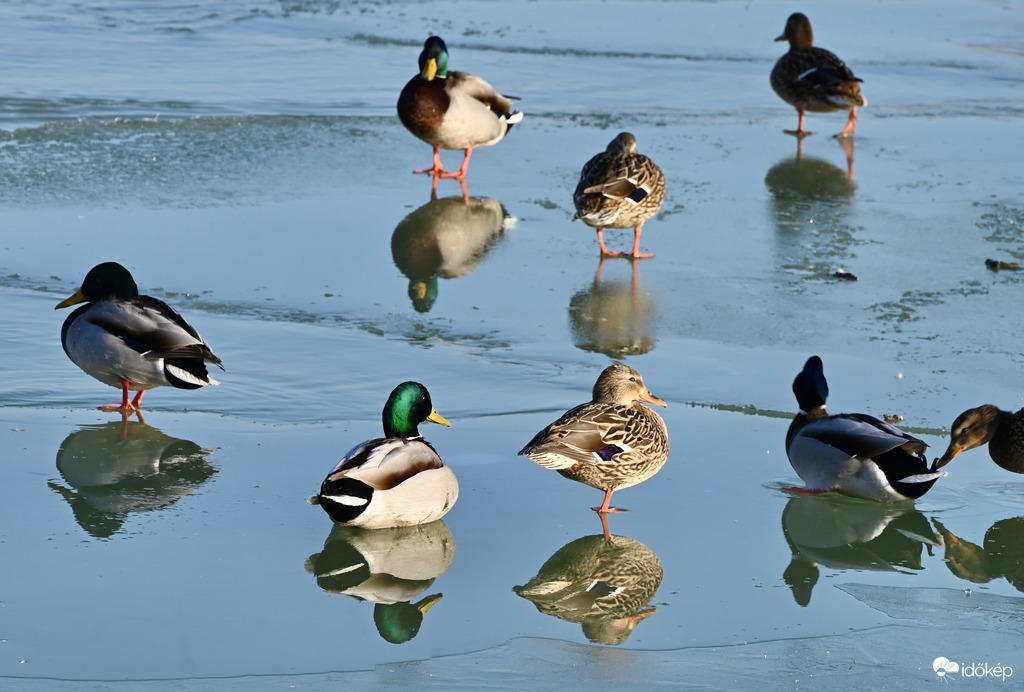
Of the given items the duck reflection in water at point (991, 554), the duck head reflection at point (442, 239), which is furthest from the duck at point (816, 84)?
the duck reflection in water at point (991, 554)

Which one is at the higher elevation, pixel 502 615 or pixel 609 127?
pixel 609 127

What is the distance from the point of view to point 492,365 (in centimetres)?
639

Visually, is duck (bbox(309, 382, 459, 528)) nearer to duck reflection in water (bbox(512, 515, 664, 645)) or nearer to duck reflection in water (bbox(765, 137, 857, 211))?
duck reflection in water (bbox(512, 515, 664, 645))

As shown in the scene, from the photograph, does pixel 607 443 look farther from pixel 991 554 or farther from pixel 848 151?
pixel 848 151

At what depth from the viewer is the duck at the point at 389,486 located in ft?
14.8

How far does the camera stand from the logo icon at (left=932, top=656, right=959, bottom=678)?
3.76 meters

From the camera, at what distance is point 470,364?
6.41m

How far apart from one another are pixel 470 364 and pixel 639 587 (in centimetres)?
230

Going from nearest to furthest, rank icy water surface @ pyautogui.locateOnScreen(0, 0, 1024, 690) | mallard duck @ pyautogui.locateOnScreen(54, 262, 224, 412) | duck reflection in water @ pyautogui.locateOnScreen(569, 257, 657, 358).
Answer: icy water surface @ pyautogui.locateOnScreen(0, 0, 1024, 690) → mallard duck @ pyautogui.locateOnScreen(54, 262, 224, 412) → duck reflection in water @ pyautogui.locateOnScreen(569, 257, 657, 358)

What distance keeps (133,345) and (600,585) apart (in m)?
2.58

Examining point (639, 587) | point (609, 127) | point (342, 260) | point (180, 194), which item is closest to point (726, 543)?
point (639, 587)

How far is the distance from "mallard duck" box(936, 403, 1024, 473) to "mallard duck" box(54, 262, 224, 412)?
3.12 meters

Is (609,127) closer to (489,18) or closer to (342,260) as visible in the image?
(342,260)

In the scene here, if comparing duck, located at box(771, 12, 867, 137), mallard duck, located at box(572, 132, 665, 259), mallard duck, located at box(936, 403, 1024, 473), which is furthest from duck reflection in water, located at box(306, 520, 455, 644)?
duck, located at box(771, 12, 867, 137)
